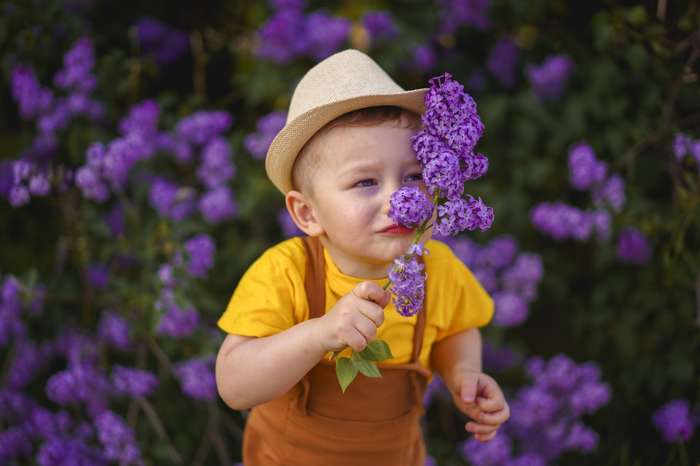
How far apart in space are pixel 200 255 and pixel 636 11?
170 cm

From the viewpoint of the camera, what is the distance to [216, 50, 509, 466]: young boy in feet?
5.08

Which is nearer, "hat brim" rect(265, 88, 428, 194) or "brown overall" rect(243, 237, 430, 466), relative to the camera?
"hat brim" rect(265, 88, 428, 194)

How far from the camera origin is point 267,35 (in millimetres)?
3303

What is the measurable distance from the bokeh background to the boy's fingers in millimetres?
1262

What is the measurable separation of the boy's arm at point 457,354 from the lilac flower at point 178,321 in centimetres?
104

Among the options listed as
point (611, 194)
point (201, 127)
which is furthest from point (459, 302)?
point (201, 127)

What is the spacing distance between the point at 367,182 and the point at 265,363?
0.41m

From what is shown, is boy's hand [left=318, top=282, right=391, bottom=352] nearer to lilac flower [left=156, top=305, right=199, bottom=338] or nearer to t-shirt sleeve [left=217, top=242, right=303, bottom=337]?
t-shirt sleeve [left=217, top=242, right=303, bottom=337]

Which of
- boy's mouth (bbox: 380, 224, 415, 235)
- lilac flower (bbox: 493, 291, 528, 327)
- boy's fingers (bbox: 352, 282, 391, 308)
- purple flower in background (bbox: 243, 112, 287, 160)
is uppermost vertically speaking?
boy's mouth (bbox: 380, 224, 415, 235)

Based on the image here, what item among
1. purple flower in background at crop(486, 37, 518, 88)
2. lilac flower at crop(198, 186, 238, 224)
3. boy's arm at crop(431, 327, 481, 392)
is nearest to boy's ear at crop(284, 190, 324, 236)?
boy's arm at crop(431, 327, 481, 392)

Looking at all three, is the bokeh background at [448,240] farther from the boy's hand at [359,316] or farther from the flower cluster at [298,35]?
the boy's hand at [359,316]

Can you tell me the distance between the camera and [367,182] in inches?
62.2

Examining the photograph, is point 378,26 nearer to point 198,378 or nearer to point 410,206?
point 198,378

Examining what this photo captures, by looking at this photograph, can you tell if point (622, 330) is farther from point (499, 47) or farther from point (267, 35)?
point (267, 35)
